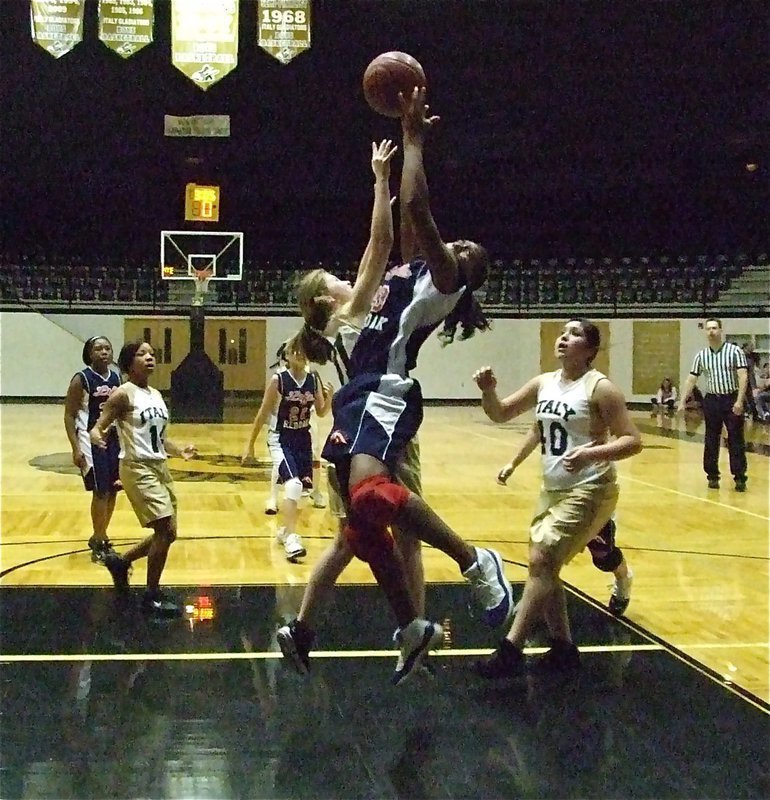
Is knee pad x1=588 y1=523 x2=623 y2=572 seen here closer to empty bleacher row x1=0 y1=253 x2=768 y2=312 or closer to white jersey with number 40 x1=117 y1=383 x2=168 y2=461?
white jersey with number 40 x1=117 y1=383 x2=168 y2=461

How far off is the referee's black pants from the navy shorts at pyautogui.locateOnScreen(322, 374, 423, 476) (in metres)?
7.36

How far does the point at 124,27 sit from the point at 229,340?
15.4 meters

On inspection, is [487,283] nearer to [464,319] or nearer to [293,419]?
[293,419]

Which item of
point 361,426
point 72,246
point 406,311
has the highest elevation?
point 72,246

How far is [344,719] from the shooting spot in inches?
137

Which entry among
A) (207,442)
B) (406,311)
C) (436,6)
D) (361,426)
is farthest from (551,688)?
(436,6)

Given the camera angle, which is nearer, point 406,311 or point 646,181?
point 406,311

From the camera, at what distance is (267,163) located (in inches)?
923

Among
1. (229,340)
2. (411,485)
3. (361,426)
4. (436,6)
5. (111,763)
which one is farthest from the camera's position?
(229,340)

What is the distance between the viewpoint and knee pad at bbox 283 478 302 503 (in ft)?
22.0

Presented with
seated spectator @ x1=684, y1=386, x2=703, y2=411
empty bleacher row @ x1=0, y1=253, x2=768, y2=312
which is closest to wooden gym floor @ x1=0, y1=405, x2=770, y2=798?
seated spectator @ x1=684, y1=386, x2=703, y2=411

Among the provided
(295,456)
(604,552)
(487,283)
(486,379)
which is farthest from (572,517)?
(487,283)

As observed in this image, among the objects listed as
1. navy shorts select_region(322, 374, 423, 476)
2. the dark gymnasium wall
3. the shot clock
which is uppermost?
the dark gymnasium wall

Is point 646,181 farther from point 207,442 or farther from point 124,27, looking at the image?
point 124,27
